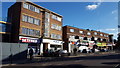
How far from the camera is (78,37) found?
57.7 m

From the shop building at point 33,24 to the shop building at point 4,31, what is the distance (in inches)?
42.5

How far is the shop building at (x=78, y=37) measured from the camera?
5186cm

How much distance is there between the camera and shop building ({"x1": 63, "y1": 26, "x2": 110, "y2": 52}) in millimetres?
51862

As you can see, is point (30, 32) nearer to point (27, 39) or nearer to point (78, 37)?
point (27, 39)

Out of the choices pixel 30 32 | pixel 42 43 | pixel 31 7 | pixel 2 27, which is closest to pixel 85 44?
pixel 42 43

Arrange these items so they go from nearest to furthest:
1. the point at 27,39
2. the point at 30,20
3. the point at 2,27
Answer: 1. the point at 2,27
2. the point at 27,39
3. the point at 30,20

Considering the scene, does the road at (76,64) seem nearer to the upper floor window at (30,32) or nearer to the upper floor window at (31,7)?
the upper floor window at (30,32)

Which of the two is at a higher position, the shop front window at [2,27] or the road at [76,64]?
the shop front window at [2,27]

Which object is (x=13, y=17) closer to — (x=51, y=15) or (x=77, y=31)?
(x=51, y=15)

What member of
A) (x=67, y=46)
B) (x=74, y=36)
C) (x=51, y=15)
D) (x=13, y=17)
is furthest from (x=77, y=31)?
(x=13, y=17)

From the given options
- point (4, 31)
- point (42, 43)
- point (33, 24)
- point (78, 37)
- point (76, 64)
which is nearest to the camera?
point (76, 64)

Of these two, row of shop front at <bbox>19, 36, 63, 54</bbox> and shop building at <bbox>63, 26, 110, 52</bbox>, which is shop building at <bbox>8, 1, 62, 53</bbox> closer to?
row of shop front at <bbox>19, 36, 63, 54</bbox>

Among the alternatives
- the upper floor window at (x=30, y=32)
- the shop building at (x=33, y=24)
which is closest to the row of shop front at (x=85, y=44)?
the shop building at (x=33, y=24)

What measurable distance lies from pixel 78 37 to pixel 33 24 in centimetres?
2642
